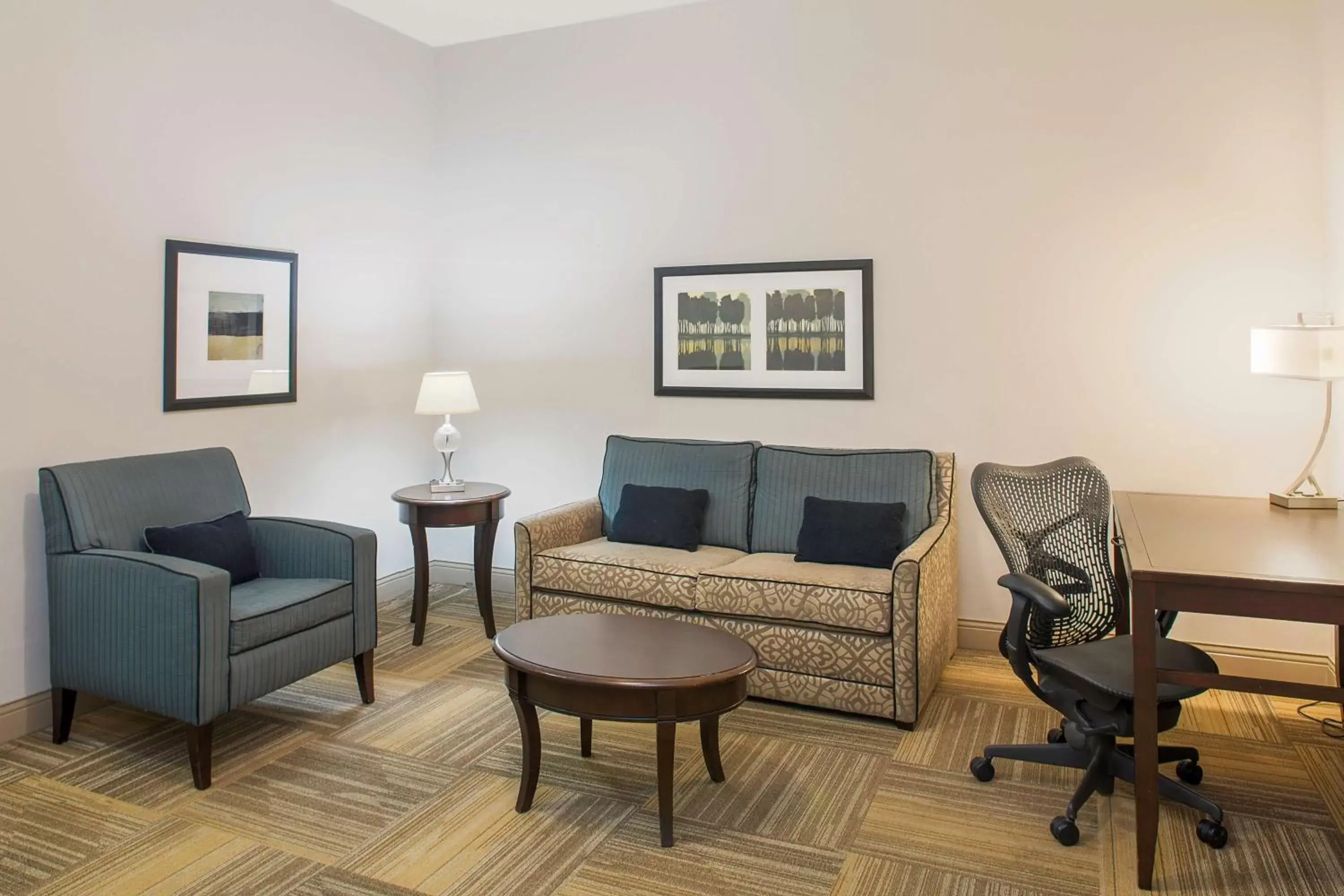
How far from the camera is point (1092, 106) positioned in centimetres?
379

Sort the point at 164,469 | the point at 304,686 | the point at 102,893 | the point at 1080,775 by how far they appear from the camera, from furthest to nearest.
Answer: the point at 304,686
the point at 164,469
the point at 1080,775
the point at 102,893

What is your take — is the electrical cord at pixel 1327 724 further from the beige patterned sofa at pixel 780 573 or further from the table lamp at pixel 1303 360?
the beige patterned sofa at pixel 780 573

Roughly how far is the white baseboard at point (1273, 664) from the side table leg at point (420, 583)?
3.20m

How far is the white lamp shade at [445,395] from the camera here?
435 centimetres

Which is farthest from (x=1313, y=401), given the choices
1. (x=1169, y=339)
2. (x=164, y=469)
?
(x=164, y=469)

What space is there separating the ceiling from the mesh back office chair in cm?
284

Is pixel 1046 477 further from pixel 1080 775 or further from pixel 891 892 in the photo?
pixel 891 892

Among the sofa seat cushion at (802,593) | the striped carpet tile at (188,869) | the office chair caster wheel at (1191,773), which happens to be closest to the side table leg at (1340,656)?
the office chair caster wheel at (1191,773)

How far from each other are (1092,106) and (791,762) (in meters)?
2.79

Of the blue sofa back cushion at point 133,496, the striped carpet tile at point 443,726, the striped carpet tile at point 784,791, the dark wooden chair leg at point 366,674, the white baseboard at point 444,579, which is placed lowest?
the striped carpet tile at point 784,791

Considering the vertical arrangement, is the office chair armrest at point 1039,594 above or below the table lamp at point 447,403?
below

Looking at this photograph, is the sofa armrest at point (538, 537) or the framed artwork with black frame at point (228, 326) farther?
the sofa armrest at point (538, 537)

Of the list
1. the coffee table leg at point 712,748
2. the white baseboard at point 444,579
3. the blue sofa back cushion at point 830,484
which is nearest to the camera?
the coffee table leg at point 712,748

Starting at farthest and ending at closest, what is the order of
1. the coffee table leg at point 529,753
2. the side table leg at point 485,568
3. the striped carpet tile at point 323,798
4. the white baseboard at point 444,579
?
1. the white baseboard at point 444,579
2. the side table leg at point 485,568
3. the coffee table leg at point 529,753
4. the striped carpet tile at point 323,798
